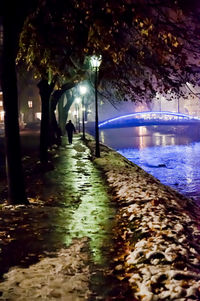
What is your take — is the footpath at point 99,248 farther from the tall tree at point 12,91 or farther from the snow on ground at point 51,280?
the tall tree at point 12,91

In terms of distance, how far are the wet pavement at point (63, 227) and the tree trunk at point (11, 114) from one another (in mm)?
538

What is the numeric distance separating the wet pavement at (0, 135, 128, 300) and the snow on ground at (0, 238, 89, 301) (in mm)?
120

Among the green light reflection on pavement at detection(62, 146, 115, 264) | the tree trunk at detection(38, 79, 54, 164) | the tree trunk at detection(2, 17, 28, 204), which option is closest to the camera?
the green light reflection on pavement at detection(62, 146, 115, 264)

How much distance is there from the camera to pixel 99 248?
6527mm

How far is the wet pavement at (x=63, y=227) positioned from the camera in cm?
575

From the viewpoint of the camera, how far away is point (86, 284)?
511 centimetres

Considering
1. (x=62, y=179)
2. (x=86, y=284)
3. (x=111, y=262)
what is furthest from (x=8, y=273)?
(x=62, y=179)

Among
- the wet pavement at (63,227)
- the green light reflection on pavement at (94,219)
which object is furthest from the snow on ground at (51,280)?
the green light reflection on pavement at (94,219)

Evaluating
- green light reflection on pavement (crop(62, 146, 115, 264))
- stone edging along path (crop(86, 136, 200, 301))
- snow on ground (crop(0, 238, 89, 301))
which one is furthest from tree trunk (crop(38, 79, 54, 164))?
snow on ground (crop(0, 238, 89, 301))

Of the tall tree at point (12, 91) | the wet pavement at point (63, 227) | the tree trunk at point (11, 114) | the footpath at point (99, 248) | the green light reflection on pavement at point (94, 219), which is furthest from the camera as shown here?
the tree trunk at point (11, 114)

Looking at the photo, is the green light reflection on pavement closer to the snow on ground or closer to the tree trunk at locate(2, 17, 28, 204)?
the snow on ground

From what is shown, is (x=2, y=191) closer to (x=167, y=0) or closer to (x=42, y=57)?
(x=42, y=57)

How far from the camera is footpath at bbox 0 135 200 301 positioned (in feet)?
16.0

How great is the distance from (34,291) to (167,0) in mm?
7054
